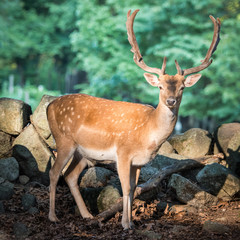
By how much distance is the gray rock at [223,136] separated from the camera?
738 centimetres

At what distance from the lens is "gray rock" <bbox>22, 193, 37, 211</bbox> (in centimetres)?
553

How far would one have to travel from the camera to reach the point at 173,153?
746 centimetres

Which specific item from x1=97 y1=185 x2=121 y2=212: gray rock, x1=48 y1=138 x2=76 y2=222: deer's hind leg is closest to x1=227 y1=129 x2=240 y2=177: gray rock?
x1=97 y1=185 x2=121 y2=212: gray rock

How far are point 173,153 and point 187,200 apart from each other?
1664 millimetres

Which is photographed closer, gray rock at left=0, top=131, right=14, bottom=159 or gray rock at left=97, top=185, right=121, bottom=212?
gray rock at left=97, top=185, right=121, bottom=212

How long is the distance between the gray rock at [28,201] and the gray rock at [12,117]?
1808 millimetres

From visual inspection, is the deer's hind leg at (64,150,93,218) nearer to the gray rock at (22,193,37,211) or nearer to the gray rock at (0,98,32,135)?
the gray rock at (22,193,37,211)

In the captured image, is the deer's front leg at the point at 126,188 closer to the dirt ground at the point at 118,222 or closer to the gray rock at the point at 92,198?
the dirt ground at the point at 118,222

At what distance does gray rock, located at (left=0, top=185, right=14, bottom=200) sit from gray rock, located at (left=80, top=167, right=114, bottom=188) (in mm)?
1168

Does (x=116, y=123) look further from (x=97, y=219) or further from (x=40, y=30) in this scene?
(x=40, y=30)

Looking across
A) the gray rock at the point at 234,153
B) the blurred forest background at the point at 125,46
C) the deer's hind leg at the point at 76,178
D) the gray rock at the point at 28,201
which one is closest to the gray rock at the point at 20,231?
the gray rock at the point at 28,201

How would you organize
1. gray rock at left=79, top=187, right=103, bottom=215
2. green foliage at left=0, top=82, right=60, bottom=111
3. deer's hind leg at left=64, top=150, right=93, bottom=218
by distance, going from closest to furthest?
deer's hind leg at left=64, top=150, right=93, bottom=218 < gray rock at left=79, top=187, right=103, bottom=215 < green foliage at left=0, top=82, right=60, bottom=111

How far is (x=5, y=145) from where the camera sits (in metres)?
7.01

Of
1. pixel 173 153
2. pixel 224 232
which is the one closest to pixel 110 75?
pixel 173 153
